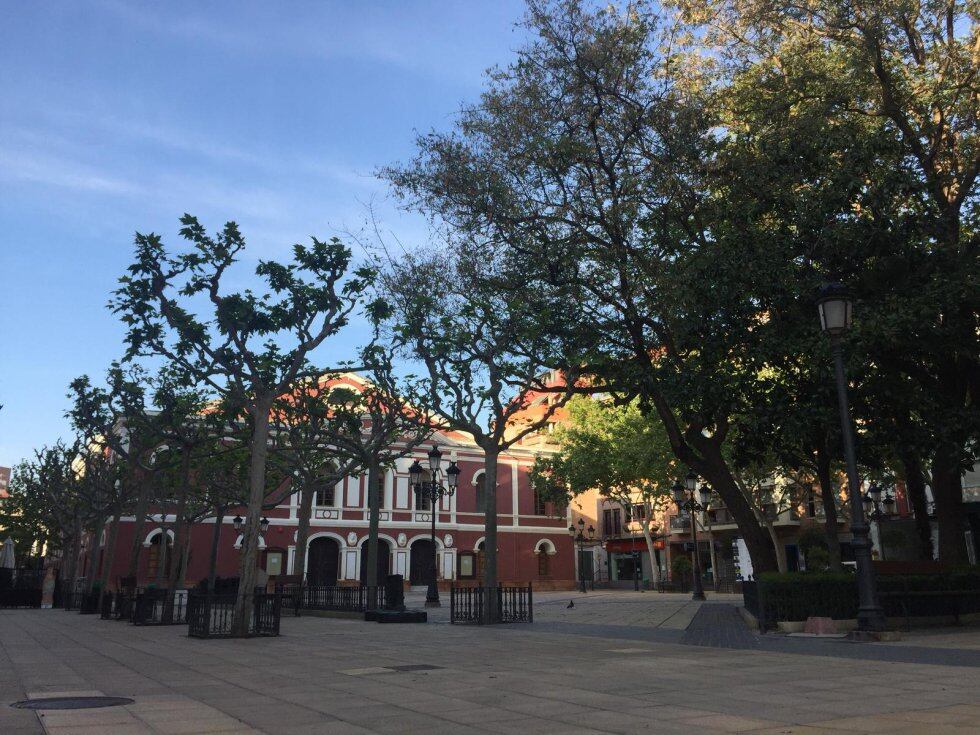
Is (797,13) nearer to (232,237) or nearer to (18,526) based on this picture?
(232,237)

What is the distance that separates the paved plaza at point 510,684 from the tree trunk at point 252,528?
0.97 m

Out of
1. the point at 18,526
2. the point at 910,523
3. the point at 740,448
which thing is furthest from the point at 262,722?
the point at 18,526

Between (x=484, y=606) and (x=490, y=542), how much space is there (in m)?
1.58

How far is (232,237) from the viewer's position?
50.8 feet

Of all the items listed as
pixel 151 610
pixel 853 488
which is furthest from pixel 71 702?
pixel 151 610

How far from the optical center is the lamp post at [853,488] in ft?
38.6

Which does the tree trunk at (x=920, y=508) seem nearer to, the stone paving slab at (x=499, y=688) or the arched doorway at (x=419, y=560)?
the stone paving slab at (x=499, y=688)

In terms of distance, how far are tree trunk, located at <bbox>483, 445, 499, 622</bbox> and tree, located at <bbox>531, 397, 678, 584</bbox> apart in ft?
55.5

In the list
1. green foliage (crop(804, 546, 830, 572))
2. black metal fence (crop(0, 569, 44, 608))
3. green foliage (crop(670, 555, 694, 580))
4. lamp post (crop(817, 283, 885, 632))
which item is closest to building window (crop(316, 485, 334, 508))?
black metal fence (crop(0, 569, 44, 608))

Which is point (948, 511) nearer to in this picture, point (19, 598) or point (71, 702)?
point (71, 702)

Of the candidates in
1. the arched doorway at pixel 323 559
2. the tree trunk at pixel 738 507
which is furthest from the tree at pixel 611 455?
the tree trunk at pixel 738 507

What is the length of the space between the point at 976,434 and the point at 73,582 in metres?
34.2

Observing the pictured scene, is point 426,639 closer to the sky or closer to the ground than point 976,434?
closer to the ground

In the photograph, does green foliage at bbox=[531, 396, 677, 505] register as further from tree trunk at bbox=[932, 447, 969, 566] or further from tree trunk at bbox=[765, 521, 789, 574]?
tree trunk at bbox=[932, 447, 969, 566]
